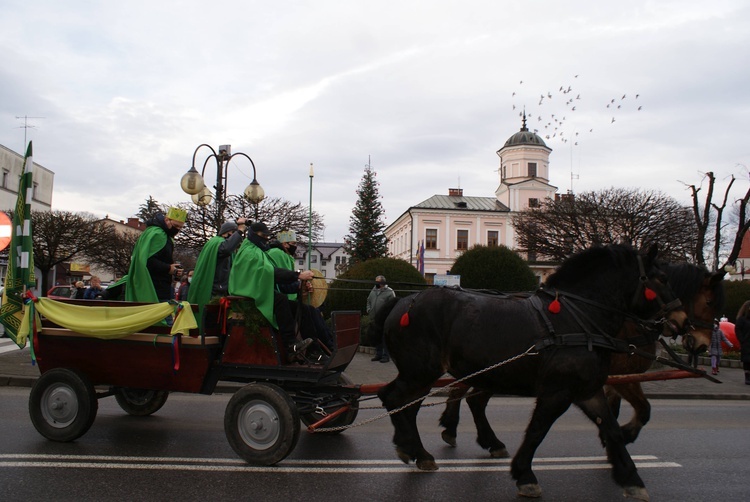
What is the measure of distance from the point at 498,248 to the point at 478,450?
17.6m

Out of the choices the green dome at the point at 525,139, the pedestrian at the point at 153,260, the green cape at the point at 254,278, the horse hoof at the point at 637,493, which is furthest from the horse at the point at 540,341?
the green dome at the point at 525,139

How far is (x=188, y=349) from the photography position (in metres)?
6.00

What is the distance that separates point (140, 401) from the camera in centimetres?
749

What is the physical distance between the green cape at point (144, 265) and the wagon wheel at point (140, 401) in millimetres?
1314

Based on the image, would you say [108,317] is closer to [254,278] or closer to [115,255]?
[254,278]

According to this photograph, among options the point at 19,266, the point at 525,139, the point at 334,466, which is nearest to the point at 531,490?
the point at 334,466

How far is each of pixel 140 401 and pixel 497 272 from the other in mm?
16559

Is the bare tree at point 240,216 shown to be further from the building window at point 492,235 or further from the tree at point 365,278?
the building window at point 492,235

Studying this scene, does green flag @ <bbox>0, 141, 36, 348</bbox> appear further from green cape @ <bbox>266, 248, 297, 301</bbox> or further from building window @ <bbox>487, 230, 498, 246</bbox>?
building window @ <bbox>487, 230, 498, 246</bbox>

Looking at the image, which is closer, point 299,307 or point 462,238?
point 299,307

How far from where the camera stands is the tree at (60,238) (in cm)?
4209

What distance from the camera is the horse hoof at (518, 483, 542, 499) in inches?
186

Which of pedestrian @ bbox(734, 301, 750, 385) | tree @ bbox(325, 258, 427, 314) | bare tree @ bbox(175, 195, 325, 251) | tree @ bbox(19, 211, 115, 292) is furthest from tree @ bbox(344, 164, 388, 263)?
pedestrian @ bbox(734, 301, 750, 385)

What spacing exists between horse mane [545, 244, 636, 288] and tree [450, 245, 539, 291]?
16.2 meters
